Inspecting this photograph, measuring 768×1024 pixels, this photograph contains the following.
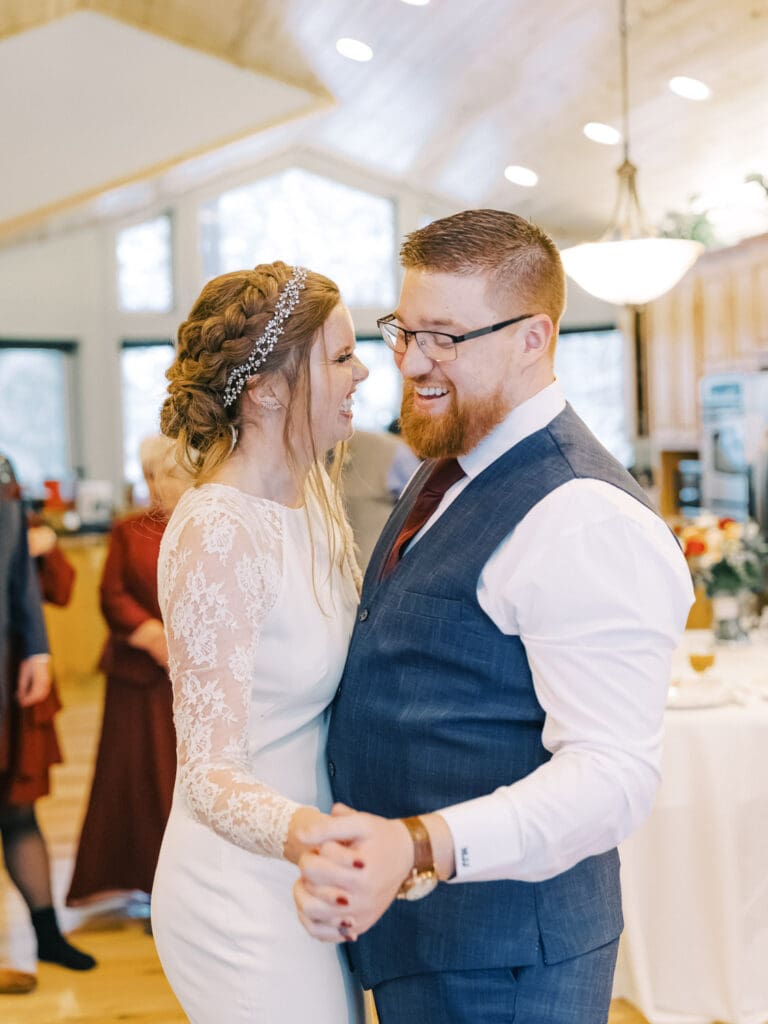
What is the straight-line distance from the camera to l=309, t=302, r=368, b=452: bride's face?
1.68 metres

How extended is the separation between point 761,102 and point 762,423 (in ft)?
5.26

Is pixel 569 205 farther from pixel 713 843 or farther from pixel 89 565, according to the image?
pixel 713 843

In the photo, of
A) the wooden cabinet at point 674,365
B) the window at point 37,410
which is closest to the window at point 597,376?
the wooden cabinet at point 674,365

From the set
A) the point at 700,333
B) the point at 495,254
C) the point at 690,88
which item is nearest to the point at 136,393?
the point at 700,333

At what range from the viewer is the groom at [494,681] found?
1.25 m

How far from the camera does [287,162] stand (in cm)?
1023

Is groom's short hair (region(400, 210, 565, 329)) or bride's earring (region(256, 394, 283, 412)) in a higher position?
groom's short hair (region(400, 210, 565, 329))

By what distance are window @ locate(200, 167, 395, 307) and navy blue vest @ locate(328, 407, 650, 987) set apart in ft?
29.6

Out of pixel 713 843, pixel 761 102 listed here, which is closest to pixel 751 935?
pixel 713 843

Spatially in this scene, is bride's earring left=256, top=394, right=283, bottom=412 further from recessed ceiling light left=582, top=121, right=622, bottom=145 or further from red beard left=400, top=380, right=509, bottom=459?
recessed ceiling light left=582, top=121, right=622, bottom=145

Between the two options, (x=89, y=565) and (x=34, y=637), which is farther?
(x=89, y=565)

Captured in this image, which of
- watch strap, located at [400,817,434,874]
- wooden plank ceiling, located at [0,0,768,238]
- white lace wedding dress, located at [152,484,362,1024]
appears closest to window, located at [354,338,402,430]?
wooden plank ceiling, located at [0,0,768,238]

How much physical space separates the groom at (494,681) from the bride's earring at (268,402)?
20 centimetres

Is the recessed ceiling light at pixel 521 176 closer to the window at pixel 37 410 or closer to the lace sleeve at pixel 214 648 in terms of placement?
the window at pixel 37 410
